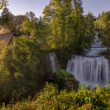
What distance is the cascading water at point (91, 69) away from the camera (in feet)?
42.3

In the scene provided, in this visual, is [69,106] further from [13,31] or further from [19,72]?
[13,31]

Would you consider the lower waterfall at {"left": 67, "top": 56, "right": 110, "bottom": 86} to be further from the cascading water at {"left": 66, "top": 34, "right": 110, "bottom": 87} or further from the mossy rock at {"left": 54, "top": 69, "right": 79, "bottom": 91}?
the mossy rock at {"left": 54, "top": 69, "right": 79, "bottom": 91}

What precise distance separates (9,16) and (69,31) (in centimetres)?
856

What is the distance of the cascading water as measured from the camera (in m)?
12.9

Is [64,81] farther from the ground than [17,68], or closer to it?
closer to it

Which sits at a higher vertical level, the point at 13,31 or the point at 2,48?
the point at 13,31

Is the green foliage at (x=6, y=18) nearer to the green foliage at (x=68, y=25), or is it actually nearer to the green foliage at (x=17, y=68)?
the green foliage at (x=68, y=25)

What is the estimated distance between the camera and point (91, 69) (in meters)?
13.5

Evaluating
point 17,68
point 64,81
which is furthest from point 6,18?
point 64,81

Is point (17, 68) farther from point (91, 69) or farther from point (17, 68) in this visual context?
point (91, 69)

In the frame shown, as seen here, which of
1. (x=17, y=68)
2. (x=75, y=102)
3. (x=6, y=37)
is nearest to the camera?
(x=75, y=102)

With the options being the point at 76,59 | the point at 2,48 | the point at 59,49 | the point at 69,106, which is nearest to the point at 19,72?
the point at 2,48

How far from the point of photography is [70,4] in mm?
Result: 12922

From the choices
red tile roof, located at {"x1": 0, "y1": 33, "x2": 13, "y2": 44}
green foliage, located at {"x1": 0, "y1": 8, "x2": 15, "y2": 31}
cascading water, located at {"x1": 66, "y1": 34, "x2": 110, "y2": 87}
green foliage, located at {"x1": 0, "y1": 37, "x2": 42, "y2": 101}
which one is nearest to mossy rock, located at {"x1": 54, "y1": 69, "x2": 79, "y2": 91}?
green foliage, located at {"x1": 0, "y1": 37, "x2": 42, "y2": 101}
